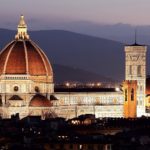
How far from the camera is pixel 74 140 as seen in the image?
113500mm

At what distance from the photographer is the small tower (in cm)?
17400

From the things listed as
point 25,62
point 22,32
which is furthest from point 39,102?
point 22,32

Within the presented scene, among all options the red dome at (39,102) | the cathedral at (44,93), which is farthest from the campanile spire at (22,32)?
the red dome at (39,102)

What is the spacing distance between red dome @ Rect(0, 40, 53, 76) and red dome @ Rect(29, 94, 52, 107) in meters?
3.16

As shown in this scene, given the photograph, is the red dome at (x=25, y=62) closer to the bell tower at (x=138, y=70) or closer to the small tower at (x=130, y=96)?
the small tower at (x=130, y=96)

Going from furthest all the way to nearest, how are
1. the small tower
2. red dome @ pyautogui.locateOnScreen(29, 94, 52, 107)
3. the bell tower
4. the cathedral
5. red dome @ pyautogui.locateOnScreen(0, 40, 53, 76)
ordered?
1. the bell tower
2. the small tower
3. red dome @ pyautogui.locateOnScreen(0, 40, 53, 76)
4. the cathedral
5. red dome @ pyautogui.locateOnScreen(29, 94, 52, 107)

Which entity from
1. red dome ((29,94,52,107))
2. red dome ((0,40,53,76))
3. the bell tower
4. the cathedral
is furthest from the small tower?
red dome ((29,94,52,107))

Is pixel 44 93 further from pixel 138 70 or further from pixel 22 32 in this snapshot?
pixel 138 70

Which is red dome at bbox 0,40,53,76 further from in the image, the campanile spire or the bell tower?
the bell tower

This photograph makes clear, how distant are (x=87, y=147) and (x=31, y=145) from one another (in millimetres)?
3510

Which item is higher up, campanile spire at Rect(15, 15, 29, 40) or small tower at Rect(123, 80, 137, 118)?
campanile spire at Rect(15, 15, 29, 40)

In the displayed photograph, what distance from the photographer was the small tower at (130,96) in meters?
174

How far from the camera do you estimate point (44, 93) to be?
173625 millimetres

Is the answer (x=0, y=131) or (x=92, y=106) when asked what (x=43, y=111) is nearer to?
(x=92, y=106)
